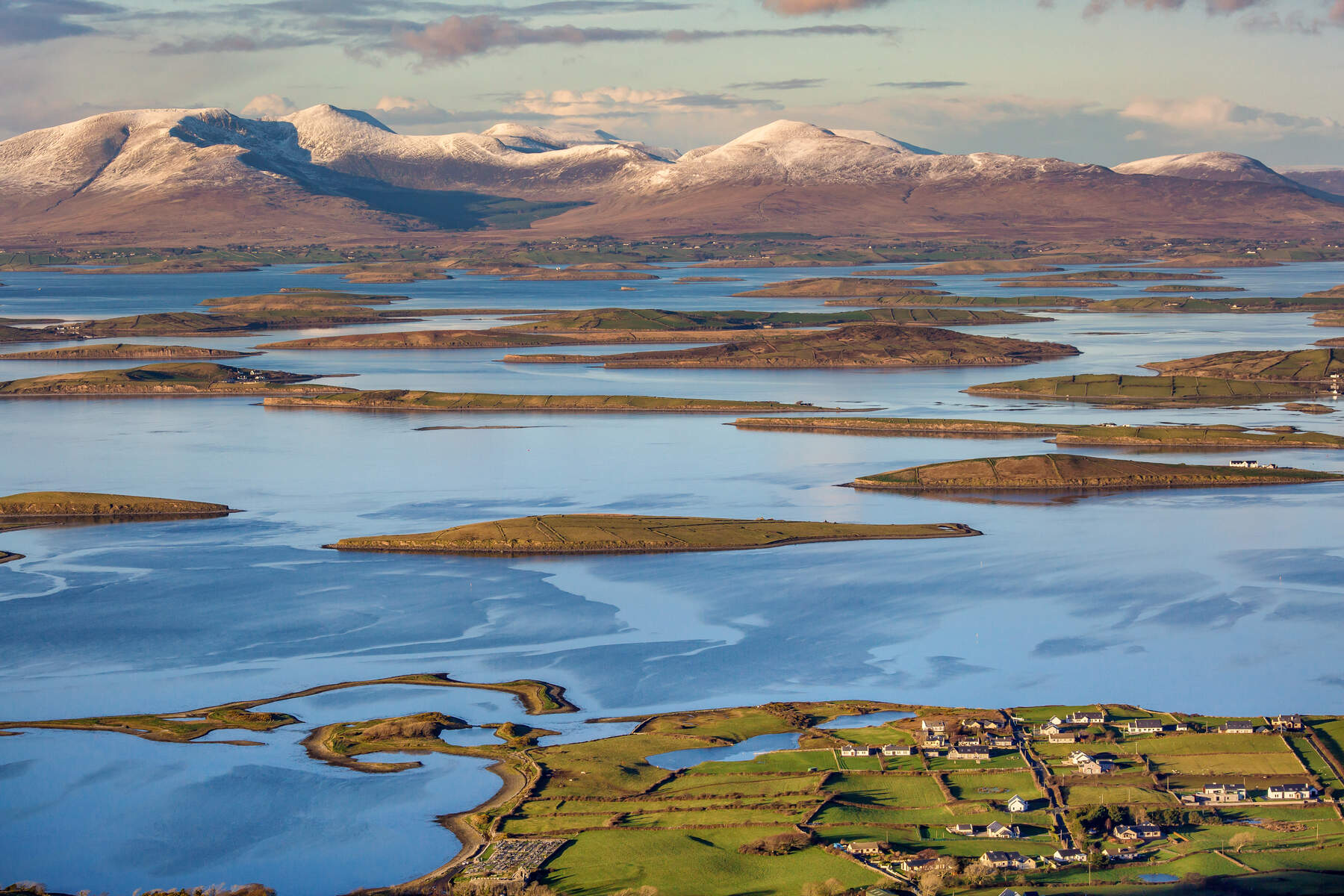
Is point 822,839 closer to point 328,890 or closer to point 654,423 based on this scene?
point 328,890

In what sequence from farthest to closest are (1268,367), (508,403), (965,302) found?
(965,302) < (1268,367) < (508,403)

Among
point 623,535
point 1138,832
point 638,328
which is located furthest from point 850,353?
point 1138,832

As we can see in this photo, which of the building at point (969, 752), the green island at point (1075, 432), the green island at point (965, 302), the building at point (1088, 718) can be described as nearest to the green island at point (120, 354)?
the green island at point (1075, 432)

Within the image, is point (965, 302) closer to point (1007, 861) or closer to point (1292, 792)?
point (1292, 792)

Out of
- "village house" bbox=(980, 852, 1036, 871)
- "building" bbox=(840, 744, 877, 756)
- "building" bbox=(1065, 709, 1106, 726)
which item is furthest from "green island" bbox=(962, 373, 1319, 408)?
"village house" bbox=(980, 852, 1036, 871)

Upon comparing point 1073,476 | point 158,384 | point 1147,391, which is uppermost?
point 158,384

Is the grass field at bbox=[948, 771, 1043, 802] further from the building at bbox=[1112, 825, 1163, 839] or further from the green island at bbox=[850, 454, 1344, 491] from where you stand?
the green island at bbox=[850, 454, 1344, 491]
